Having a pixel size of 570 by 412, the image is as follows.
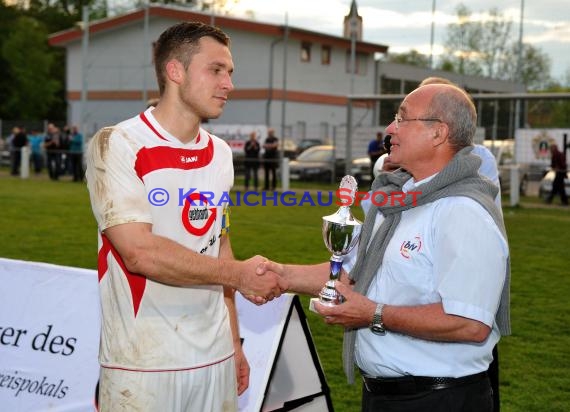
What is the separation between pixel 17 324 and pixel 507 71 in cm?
5780

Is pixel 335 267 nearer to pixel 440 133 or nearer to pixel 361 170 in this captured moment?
pixel 440 133

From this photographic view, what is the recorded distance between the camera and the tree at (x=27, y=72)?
62.7 meters

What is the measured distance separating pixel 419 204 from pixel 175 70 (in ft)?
3.89

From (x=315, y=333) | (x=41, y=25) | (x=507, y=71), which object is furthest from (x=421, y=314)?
(x=41, y=25)

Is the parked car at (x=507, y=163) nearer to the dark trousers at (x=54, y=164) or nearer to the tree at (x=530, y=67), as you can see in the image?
the dark trousers at (x=54, y=164)

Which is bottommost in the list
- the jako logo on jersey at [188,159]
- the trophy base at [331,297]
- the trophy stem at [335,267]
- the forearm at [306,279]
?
the forearm at [306,279]

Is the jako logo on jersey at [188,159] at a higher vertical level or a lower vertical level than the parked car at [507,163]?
higher

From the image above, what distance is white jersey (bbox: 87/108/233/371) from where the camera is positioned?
321 cm

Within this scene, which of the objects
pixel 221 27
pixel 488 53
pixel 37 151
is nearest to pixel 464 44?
pixel 488 53

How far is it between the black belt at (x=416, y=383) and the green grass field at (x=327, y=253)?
2812 mm

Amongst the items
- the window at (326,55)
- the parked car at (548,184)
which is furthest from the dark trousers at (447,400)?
the window at (326,55)

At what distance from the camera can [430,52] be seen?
41438mm

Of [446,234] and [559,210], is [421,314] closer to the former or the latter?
[446,234]

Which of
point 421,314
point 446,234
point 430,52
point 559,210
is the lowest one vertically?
point 559,210
